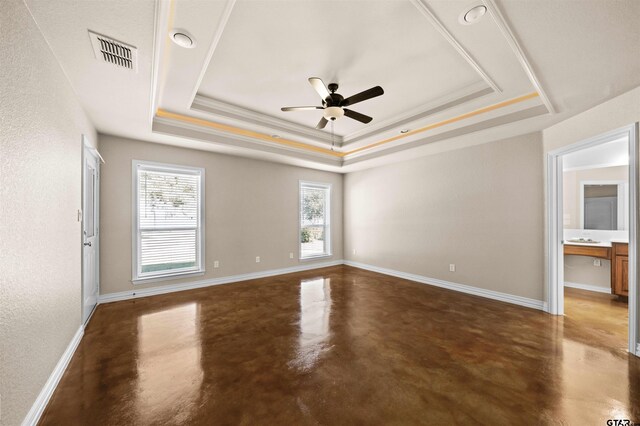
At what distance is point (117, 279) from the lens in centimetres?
379

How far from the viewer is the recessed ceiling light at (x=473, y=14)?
5.34ft

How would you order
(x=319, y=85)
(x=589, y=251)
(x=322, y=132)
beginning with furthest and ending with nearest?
(x=322, y=132) → (x=589, y=251) → (x=319, y=85)

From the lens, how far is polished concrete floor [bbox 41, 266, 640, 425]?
5.35ft

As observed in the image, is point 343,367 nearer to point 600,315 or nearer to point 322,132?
point 600,315

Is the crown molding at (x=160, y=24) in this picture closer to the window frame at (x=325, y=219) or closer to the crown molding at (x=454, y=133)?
the crown molding at (x=454, y=133)

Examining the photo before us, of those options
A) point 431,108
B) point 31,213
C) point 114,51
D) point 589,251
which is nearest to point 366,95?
point 431,108

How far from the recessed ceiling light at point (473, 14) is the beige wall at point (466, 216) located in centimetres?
270

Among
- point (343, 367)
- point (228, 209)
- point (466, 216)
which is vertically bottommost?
point (343, 367)

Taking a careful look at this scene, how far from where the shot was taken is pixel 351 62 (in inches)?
103

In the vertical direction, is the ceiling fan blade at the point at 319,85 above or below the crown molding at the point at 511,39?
above

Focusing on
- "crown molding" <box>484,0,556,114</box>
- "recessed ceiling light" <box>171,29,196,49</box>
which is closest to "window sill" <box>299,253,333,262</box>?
"recessed ceiling light" <box>171,29,196,49</box>

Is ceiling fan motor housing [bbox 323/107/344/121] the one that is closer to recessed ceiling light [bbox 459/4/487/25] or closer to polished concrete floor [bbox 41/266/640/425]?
recessed ceiling light [bbox 459/4/487/25]

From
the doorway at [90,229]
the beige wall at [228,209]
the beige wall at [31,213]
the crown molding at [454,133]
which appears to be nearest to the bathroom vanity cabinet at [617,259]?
the crown molding at [454,133]

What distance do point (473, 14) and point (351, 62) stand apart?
120cm
